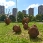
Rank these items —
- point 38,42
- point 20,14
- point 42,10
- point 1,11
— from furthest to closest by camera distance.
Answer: point 42,10 < point 1,11 < point 20,14 < point 38,42

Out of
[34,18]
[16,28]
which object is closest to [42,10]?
[34,18]

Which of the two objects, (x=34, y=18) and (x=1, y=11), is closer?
(x=34, y=18)

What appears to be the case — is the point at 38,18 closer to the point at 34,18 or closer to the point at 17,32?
the point at 34,18

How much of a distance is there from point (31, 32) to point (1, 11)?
5631 cm

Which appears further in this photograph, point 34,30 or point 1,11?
point 1,11

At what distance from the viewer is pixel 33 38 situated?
39.6 feet

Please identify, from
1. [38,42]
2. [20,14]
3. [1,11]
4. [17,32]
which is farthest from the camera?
[1,11]

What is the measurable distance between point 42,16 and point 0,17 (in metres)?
15.9

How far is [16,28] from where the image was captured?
15.1m

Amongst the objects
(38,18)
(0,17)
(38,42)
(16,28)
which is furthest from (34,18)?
(38,42)

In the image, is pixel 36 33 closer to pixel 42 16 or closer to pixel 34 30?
pixel 34 30

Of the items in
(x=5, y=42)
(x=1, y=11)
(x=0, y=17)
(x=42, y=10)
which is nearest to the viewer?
(x=5, y=42)

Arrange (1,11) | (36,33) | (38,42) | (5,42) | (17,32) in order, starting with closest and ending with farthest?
(5,42) → (38,42) → (36,33) → (17,32) → (1,11)

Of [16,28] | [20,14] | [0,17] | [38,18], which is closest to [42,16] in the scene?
[38,18]
